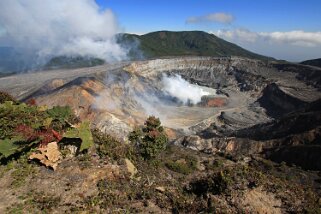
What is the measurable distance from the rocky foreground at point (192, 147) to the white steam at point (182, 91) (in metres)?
2.42

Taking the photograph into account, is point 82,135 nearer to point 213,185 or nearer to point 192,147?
point 213,185

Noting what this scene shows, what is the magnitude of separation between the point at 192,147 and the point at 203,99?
4819 centimetres

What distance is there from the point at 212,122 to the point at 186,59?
61.7 m

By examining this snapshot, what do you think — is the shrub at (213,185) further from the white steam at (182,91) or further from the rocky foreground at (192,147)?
the white steam at (182,91)

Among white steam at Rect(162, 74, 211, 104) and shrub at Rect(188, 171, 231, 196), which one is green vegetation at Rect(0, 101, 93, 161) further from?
white steam at Rect(162, 74, 211, 104)

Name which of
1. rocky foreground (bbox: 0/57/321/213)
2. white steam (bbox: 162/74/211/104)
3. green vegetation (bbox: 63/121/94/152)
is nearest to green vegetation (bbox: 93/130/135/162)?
rocky foreground (bbox: 0/57/321/213)

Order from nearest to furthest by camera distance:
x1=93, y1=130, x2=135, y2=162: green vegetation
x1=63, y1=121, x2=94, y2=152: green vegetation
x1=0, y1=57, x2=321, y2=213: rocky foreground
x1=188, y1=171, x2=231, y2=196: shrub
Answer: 1. x1=0, y1=57, x2=321, y2=213: rocky foreground
2. x1=188, y1=171, x2=231, y2=196: shrub
3. x1=63, y1=121, x2=94, y2=152: green vegetation
4. x1=93, y1=130, x2=135, y2=162: green vegetation

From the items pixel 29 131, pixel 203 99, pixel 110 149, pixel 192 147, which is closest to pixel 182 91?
pixel 203 99

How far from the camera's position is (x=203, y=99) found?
97.8 meters

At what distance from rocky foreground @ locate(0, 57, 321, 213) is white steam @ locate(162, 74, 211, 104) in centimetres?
242

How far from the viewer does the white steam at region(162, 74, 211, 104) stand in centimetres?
9738

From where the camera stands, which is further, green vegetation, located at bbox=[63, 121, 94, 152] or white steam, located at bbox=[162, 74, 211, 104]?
white steam, located at bbox=[162, 74, 211, 104]

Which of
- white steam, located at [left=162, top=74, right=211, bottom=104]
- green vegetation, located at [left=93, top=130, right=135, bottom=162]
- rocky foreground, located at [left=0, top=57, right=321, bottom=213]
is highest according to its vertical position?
green vegetation, located at [left=93, top=130, right=135, bottom=162]

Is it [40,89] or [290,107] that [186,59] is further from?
[40,89]
